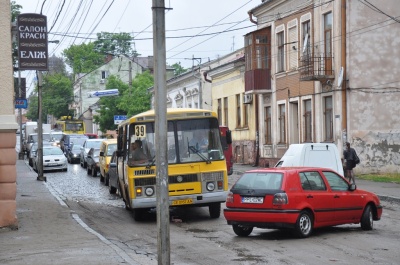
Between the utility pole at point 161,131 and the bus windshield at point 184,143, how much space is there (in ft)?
30.4

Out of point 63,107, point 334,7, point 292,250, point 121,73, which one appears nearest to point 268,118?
point 334,7

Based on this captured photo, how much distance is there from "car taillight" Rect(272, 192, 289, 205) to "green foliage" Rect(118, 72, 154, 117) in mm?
48727

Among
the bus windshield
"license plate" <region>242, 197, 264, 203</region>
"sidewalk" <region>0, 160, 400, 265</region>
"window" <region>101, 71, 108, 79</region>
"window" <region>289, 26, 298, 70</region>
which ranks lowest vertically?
"sidewalk" <region>0, 160, 400, 265</region>

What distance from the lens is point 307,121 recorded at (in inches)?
1516

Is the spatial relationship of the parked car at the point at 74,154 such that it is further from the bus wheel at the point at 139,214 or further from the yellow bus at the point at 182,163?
the yellow bus at the point at 182,163

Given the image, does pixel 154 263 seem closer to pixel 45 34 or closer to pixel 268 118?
pixel 45 34

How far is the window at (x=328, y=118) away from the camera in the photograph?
117 ft

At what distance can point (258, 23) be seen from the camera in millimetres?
44750

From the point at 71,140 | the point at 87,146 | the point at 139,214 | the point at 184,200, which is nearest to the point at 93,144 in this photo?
the point at 87,146

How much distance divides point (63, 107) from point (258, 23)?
74.2 metres

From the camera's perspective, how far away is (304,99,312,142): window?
38.1 m

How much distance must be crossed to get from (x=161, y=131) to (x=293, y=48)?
30.3 meters

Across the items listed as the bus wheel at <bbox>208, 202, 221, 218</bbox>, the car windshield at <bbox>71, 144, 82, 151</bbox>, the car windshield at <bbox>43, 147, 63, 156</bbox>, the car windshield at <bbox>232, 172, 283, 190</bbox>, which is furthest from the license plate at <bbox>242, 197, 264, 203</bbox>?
the car windshield at <bbox>71, 144, 82, 151</bbox>

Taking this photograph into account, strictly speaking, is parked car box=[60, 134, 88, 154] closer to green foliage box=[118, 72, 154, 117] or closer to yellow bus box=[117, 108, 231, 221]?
green foliage box=[118, 72, 154, 117]
